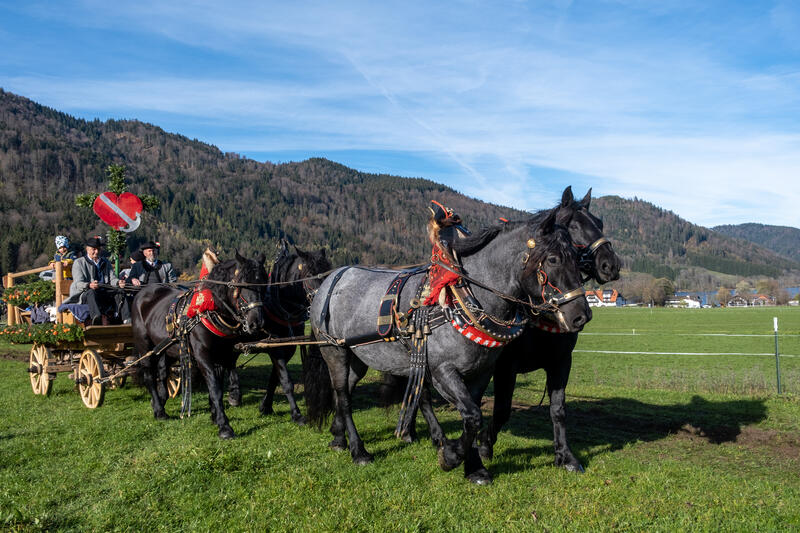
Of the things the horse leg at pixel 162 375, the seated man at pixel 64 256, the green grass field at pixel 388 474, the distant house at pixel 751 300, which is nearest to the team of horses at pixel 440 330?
the horse leg at pixel 162 375

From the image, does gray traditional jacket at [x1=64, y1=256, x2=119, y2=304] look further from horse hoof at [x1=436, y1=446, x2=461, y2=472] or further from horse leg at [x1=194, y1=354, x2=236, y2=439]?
horse hoof at [x1=436, y1=446, x2=461, y2=472]

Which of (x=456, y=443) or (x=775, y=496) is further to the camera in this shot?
(x=456, y=443)

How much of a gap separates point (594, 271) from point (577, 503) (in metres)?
2.51

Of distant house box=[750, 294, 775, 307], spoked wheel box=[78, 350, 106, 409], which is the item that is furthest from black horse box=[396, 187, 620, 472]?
distant house box=[750, 294, 775, 307]

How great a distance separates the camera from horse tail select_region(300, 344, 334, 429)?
25.0 feet

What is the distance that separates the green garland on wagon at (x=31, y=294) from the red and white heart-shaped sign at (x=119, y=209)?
70.2 inches

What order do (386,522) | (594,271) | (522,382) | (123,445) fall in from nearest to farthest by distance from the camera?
1. (386,522)
2. (594,271)
3. (123,445)
4. (522,382)

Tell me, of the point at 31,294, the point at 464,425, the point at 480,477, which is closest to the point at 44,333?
the point at 31,294

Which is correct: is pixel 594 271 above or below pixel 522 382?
above

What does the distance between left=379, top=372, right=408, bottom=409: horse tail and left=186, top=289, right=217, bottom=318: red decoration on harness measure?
2722 mm

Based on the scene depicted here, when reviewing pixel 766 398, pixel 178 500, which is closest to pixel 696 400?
pixel 766 398

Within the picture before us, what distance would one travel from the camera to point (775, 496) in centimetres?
518

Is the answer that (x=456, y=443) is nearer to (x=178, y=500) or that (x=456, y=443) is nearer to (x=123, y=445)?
(x=178, y=500)

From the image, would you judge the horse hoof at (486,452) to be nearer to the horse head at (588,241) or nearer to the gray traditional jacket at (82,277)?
the horse head at (588,241)
